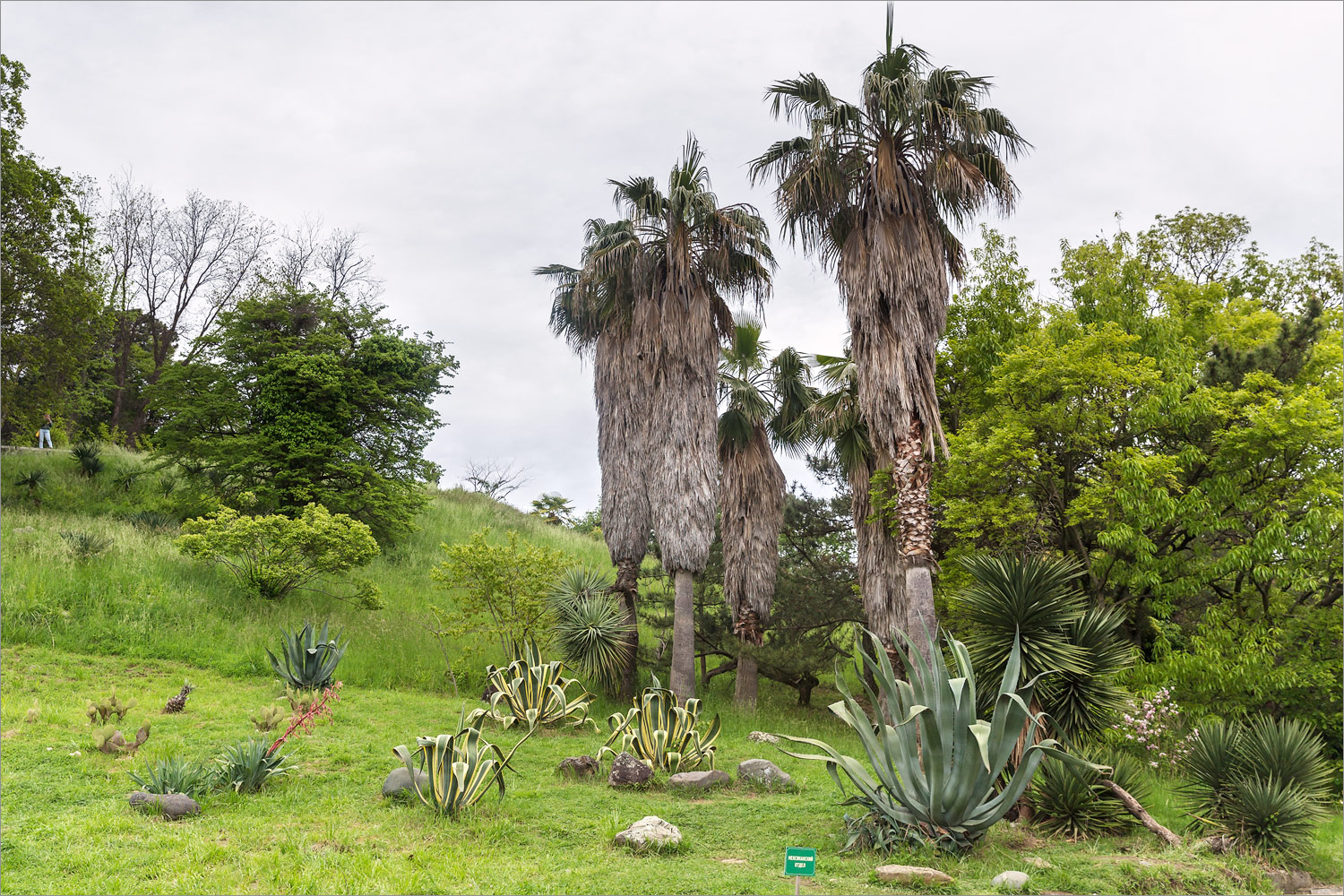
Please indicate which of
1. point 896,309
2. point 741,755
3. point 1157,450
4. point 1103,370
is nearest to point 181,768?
point 741,755

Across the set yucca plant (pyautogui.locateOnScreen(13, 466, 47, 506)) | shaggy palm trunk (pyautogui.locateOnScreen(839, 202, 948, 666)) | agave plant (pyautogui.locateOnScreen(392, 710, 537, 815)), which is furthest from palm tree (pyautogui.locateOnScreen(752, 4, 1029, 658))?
yucca plant (pyautogui.locateOnScreen(13, 466, 47, 506))

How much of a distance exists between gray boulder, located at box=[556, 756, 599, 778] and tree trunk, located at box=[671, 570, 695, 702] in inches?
278

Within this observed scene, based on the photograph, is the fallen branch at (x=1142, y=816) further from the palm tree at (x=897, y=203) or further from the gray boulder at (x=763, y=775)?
the palm tree at (x=897, y=203)

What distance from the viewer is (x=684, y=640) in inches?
713

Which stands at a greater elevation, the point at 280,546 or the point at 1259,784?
the point at 280,546

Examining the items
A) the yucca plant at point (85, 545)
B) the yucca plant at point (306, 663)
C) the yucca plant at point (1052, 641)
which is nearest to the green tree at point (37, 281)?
the yucca plant at point (85, 545)

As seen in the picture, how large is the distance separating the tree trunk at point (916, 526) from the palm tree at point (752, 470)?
15.6 ft

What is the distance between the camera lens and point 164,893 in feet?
18.8

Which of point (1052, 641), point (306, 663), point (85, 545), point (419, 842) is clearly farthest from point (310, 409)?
point (1052, 641)

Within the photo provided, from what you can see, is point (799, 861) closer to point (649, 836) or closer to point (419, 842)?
point (649, 836)

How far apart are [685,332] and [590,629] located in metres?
6.95

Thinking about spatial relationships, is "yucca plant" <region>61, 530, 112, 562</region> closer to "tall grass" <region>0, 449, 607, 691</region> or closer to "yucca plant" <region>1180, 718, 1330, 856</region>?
"tall grass" <region>0, 449, 607, 691</region>

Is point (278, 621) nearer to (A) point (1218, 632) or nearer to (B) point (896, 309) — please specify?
(B) point (896, 309)

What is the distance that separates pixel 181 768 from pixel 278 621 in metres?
11.2
